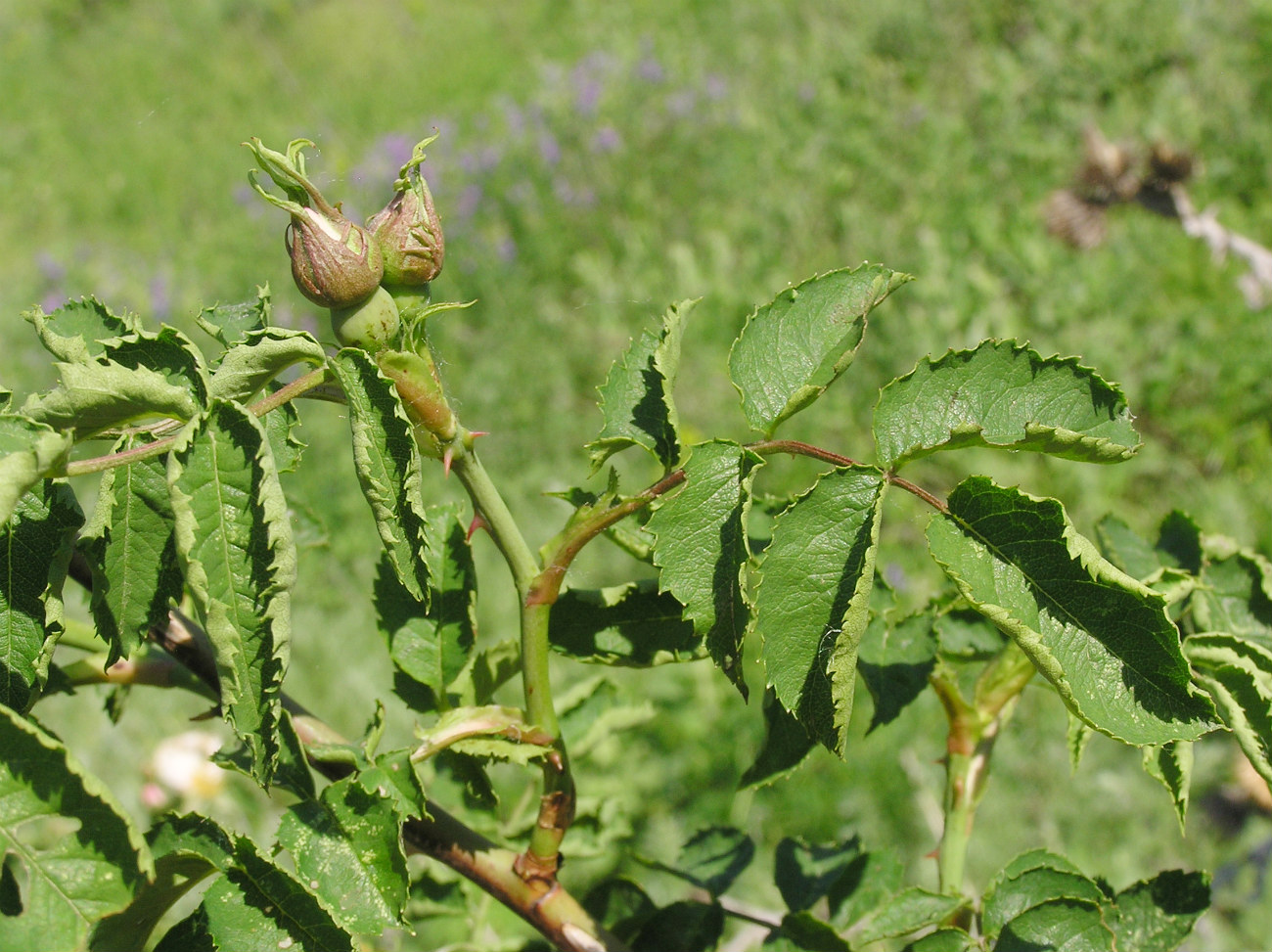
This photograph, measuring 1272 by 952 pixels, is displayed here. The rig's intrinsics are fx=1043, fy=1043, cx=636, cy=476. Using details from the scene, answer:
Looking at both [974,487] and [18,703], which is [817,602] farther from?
[18,703]

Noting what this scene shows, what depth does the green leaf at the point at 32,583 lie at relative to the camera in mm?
682

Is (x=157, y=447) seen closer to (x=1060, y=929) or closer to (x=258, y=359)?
(x=258, y=359)

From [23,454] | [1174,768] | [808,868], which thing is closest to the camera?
[23,454]

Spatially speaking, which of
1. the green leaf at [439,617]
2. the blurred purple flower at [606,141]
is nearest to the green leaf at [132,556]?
the green leaf at [439,617]

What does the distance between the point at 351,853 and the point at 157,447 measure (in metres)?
0.32

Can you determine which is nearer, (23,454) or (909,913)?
(23,454)

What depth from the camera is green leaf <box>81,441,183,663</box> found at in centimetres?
69

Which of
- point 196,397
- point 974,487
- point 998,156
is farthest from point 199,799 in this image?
point 998,156

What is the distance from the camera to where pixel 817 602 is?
27.1 inches

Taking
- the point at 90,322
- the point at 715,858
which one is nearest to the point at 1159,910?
the point at 715,858

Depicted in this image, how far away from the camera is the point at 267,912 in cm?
73

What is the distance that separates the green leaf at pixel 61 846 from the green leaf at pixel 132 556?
111 millimetres

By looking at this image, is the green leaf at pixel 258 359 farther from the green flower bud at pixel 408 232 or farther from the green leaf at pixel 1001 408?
the green leaf at pixel 1001 408

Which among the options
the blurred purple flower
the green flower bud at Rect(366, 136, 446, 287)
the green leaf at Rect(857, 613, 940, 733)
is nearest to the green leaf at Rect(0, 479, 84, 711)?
the green flower bud at Rect(366, 136, 446, 287)
